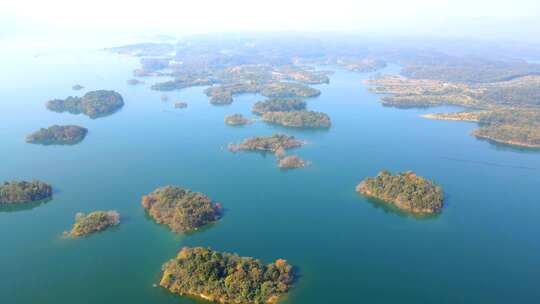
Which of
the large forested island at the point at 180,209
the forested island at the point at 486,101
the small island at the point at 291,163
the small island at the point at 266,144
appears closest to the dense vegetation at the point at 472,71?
the forested island at the point at 486,101

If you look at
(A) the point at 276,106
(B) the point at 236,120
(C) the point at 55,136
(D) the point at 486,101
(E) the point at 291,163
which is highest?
(D) the point at 486,101

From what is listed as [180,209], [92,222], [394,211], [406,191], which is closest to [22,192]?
[92,222]

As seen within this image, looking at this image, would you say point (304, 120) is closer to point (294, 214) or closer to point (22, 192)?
point (294, 214)

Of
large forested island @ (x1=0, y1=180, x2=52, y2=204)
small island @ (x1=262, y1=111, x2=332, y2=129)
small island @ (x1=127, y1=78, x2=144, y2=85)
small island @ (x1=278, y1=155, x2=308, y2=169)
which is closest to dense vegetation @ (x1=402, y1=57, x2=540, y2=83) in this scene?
small island @ (x1=262, y1=111, x2=332, y2=129)

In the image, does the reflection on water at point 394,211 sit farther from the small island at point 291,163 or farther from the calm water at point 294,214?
the small island at point 291,163

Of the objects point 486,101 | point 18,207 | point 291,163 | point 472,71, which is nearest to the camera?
point 18,207

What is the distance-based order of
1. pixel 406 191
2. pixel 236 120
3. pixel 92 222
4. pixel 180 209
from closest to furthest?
pixel 92 222 < pixel 180 209 < pixel 406 191 < pixel 236 120
